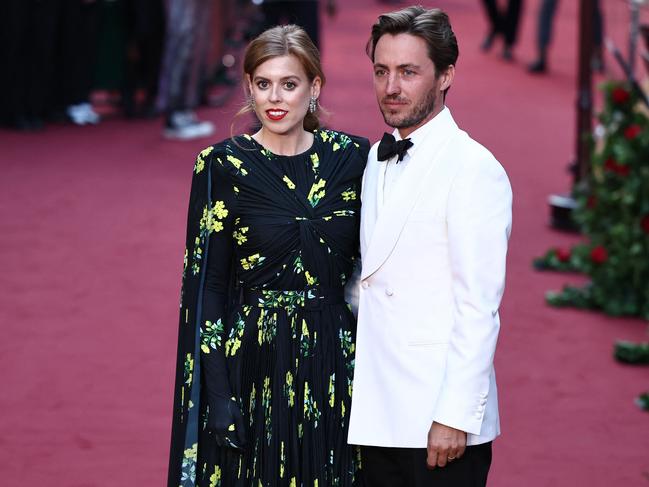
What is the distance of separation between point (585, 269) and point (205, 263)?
4.71 meters

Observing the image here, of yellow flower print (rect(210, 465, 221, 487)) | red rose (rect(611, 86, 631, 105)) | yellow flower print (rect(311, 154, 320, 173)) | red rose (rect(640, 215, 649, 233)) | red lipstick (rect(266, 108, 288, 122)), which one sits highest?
red rose (rect(611, 86, 631, 105))

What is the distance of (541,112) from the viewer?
12.6 meters

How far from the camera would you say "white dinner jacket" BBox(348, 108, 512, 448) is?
9.94 feet

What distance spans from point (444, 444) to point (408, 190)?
0.66m

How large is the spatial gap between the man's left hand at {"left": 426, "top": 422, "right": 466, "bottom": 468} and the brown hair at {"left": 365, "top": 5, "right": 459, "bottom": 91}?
2.99ft

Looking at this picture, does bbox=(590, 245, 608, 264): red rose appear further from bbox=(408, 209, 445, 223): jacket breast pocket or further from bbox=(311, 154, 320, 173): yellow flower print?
bbox=(408, 209, 445, 223): jacket breast pocket

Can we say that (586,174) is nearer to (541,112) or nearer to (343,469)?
(541,112)

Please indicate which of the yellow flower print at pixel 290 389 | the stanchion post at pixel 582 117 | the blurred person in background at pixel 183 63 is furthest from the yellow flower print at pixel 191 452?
the blurred person in background at pixel 183 63

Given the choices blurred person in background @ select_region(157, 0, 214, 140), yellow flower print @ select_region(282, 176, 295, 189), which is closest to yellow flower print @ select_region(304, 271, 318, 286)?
yellow flower print @ select_region(282, 176, 295, 189)

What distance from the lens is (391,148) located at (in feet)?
10.7

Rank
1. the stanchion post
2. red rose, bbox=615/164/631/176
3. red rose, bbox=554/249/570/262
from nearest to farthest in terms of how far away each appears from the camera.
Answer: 1. red rose, bbox=615/164/631/176
2. red rose, bbox=554/249/570/262
3. the stanchion post

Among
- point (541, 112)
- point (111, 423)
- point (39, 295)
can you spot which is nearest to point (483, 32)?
point (541, 112)

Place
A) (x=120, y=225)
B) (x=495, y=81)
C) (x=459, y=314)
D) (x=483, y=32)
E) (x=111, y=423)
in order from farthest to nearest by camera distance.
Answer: (x=483, y=32) → (x=495, y=81) → (x=120, y=225) → (x=111, y=423) → (x=459, y=314)

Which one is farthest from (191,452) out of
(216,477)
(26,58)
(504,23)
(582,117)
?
(504,23)
